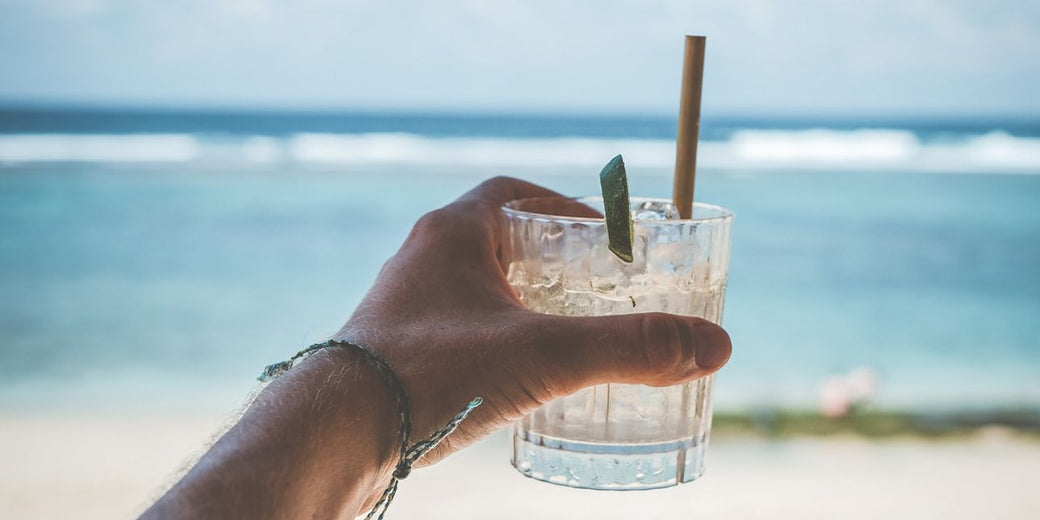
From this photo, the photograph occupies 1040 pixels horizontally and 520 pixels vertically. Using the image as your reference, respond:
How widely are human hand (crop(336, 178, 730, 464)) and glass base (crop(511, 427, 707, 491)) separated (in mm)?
91

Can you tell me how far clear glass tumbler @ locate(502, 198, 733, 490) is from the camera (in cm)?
119

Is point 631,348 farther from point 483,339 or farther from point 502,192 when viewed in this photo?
point 502,192

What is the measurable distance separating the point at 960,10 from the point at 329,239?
1187cm

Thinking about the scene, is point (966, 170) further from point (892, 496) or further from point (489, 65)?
point (892, 496)

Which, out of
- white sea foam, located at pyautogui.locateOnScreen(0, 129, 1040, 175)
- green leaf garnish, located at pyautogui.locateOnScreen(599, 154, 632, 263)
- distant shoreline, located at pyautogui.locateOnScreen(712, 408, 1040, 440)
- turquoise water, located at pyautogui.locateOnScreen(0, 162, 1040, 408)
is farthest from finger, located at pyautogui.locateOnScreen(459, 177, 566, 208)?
white sea foam, located at pyautogui.locateOnScreen(0, 129, 1040, 175)

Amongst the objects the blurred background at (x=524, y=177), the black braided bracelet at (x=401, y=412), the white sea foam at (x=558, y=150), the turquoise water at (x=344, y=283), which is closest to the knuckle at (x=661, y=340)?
the black braided bracelet at (x=401, y=412)

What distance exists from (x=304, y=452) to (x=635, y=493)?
12.8ft

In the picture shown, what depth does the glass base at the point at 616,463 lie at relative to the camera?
1.22 m

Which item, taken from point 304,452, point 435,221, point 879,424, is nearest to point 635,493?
point 879,424

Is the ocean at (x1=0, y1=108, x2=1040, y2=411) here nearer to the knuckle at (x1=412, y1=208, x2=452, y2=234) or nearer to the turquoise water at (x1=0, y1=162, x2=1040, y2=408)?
the turquoise water at (x1=0, y1=162, x2=1040, y2=408)

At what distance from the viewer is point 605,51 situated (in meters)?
14.8

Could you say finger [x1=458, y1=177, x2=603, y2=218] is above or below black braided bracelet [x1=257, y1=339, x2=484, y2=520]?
above

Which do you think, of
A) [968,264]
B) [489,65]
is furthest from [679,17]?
[489,65]

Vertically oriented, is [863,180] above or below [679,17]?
below
